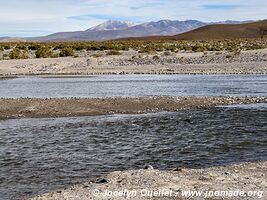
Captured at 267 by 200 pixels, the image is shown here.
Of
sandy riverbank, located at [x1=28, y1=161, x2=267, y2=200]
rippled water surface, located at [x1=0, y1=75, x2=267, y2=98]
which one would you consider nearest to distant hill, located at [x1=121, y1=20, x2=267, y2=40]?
rippled water surface, located at [x1=0, y1=75, x2=267, y2=98]

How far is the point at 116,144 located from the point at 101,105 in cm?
801

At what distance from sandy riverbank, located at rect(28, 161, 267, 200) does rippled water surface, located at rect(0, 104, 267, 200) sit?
3.94ft

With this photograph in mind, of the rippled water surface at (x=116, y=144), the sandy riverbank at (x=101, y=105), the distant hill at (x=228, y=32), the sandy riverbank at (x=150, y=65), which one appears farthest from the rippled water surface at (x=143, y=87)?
the distant hill at (x=228, y=32)

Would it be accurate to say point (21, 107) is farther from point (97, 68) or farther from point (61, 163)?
point (97, 68)

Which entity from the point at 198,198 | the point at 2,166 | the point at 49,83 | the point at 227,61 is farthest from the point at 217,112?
the point at 227,61

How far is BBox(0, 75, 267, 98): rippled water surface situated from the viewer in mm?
27188

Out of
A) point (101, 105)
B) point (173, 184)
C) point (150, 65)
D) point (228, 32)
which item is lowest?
point (101, 105)

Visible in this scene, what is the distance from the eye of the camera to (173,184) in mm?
9531

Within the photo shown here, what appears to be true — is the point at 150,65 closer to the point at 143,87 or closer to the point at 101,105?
the point at 143,87

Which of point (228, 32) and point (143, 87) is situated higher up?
point (228, 32)

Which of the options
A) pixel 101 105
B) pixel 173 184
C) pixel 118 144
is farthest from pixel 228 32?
pixel 173 184

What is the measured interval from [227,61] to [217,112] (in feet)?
86.9

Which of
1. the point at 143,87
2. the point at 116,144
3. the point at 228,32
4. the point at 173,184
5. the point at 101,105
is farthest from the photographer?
the point at 228,32

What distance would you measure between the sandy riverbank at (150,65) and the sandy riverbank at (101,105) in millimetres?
16685
